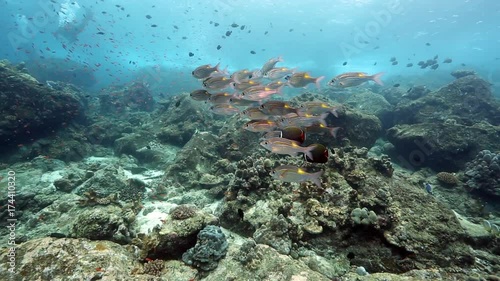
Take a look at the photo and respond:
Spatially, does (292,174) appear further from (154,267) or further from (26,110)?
(26,110)

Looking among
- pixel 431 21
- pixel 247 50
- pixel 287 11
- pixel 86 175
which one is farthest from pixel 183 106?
pixel 247 50

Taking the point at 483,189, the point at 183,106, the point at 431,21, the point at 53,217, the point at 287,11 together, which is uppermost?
the point at 287,11

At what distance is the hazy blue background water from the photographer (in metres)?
35.2

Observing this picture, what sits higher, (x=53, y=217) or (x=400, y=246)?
(x=53, y=217)

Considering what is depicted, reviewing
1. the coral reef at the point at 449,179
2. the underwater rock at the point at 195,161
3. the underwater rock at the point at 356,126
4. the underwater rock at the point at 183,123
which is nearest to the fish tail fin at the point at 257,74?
the underwater rock at the point at 356,126

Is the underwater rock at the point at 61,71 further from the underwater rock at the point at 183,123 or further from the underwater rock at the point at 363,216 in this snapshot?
the underwater rock at the point at 363,216

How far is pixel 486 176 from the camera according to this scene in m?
7.93

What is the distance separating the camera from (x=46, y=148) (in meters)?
11.7

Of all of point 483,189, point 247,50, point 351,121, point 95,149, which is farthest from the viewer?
point 247,50

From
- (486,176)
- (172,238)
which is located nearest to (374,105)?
(486,176)

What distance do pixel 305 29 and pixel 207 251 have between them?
4883 cm

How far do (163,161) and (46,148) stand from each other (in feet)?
20.0

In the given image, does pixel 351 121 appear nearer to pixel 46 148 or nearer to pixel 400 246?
pixel 400 246

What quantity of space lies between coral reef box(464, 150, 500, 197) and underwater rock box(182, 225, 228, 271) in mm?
8978
